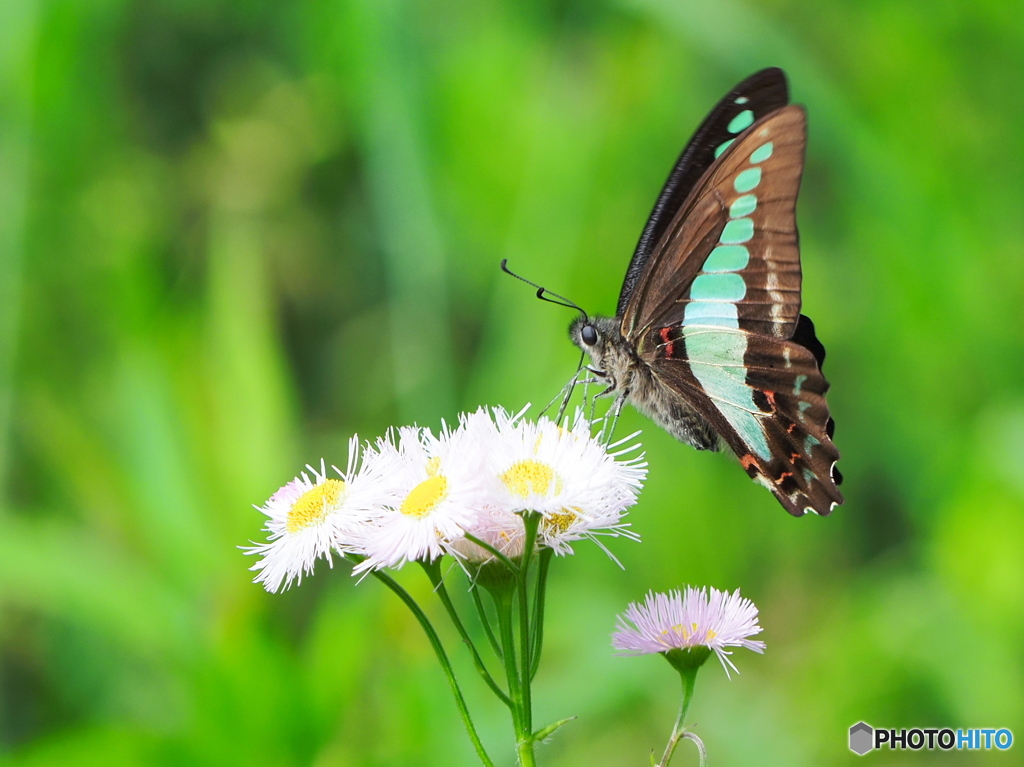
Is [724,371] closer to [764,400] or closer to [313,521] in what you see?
[764,400]

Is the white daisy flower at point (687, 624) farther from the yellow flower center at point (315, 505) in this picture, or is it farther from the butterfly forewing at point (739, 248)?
the butterfly forewing at point (739, 248)

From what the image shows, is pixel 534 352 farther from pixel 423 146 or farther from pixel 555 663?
pixel 555 663

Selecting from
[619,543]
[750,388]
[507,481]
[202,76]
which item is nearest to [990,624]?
[619,543]

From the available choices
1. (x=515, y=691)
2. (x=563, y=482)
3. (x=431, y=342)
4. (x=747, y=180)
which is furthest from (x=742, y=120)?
(x=431, y=342)

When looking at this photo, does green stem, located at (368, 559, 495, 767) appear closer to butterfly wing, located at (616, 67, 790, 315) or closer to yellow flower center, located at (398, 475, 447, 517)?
yellow flower center, located at (398, 475, 447, 517)

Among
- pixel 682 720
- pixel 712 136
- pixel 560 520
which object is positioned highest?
pixel 712 136

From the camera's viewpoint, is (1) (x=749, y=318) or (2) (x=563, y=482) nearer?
(2) (x=563, y=482)

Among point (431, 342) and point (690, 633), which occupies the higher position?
point (431, 342)
